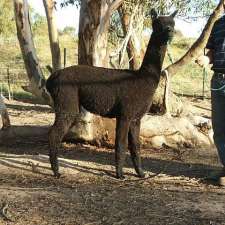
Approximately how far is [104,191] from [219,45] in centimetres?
218

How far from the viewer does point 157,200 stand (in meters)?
6.19

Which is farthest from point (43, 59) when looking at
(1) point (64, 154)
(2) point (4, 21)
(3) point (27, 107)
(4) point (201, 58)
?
(4) point (201, 58)

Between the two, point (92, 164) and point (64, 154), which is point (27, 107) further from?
point (92, 164)

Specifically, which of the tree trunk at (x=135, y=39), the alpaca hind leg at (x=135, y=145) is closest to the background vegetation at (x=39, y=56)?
the tree trunk at (x=135, y=39)

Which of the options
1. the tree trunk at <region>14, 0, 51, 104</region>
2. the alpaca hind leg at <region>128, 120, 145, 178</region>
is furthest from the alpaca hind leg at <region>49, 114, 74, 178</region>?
the tree trunk at <region>14, 0, 51, 104</region>

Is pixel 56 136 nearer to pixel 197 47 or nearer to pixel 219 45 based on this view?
pixel 219 45

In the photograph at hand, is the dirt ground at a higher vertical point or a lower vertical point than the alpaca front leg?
lower

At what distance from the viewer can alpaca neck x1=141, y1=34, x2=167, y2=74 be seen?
7.04 m

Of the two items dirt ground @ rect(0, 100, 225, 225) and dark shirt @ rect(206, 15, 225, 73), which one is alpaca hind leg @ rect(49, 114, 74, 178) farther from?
dark shirt @ rect(206, 15, 225, 73)

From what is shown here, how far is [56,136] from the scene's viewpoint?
7152 mm

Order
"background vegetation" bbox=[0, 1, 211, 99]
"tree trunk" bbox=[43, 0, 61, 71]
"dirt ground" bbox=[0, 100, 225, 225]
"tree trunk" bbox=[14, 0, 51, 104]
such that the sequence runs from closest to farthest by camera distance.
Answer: "dirt ground" bbox=[0, 100, 225, 225] < "tree trunk" bbox=[14, 0, 51, 104] < "tree trunk" bbox=[43, 0, 61, 71] < "background vegetation" bbox=[0, 1, 211, 99]

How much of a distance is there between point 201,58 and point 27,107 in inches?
473

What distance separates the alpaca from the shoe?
114cm

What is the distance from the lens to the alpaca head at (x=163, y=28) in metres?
6.85
